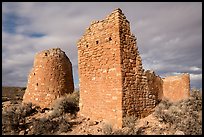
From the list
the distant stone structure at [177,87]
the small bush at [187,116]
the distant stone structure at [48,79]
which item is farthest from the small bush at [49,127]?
the distant stone structure at [177,87]

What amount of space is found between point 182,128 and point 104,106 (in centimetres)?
272

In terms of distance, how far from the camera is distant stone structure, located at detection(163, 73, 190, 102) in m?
13.5

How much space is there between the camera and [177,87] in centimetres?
1359

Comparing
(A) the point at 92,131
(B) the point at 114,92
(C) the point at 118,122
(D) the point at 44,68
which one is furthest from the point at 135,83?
(D) the point at 44,68

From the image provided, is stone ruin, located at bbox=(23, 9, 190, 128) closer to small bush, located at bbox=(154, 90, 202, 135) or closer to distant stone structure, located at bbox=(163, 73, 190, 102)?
small bush, located at bbox=(154, 90, 202, 135)

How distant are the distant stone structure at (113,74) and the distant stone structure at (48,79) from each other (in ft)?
10.8

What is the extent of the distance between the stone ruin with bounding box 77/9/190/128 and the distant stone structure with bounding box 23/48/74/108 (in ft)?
10.6

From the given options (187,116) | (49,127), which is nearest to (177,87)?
(187,116)

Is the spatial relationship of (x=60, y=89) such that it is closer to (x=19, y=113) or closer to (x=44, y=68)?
(x=44, y=68)

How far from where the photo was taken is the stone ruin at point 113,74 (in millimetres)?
7930

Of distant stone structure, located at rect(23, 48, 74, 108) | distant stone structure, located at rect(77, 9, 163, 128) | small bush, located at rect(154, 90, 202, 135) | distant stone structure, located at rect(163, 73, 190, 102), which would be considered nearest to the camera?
small bush, located at rect(154, 90, 202, 135)

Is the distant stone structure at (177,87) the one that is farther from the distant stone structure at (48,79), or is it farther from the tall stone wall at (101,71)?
the tall stone wall at (101,71)

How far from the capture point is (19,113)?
9.23 meters

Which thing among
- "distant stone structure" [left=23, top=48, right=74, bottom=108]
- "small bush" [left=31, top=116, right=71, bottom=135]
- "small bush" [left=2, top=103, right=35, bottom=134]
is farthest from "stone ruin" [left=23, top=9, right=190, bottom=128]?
"distant stone structure" [left=23, top=48, right=74, bottom=108]
